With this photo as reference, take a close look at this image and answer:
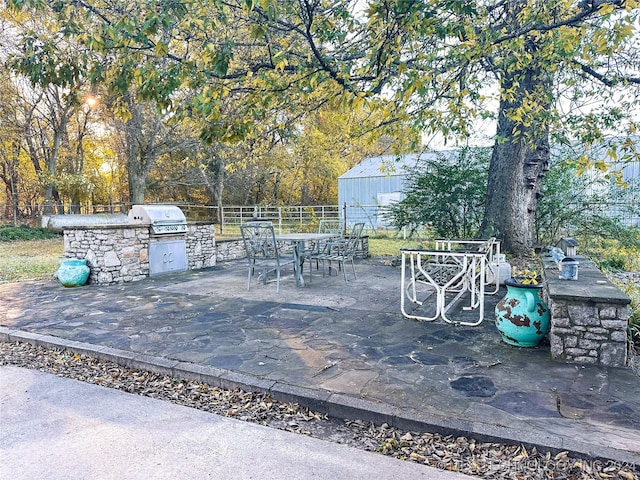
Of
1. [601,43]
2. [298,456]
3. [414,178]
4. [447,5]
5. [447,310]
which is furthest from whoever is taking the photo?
[414,178]

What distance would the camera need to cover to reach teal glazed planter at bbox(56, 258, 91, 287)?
5789 mm

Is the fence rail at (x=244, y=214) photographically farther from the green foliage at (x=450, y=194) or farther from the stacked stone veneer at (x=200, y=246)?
the green foliage at (x=450, y=194)

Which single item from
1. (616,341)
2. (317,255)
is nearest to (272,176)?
(317,255)

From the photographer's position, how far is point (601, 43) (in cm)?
295

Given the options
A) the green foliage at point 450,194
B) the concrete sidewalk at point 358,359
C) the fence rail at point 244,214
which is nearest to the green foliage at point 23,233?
the fence rail at point 244,214

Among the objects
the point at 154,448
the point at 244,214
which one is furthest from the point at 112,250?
the point at 244,214

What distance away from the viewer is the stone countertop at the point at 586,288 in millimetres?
2648

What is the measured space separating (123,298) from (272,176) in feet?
55.1

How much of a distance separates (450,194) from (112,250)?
5.59 m

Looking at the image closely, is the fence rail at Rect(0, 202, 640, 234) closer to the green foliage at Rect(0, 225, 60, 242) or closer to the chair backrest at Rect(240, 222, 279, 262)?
the green foliage at Rect(0, 225, 60, 242)

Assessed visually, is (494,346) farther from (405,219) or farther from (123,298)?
(405,219)

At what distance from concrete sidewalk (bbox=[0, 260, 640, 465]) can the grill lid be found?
1.62 metres

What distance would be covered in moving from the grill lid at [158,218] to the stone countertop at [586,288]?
17.8ft

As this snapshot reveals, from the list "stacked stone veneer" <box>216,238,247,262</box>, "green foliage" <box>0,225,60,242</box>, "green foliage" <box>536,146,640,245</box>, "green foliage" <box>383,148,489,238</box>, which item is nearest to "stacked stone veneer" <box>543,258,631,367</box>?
"green foliage" <box>383,148,489,238</box>
